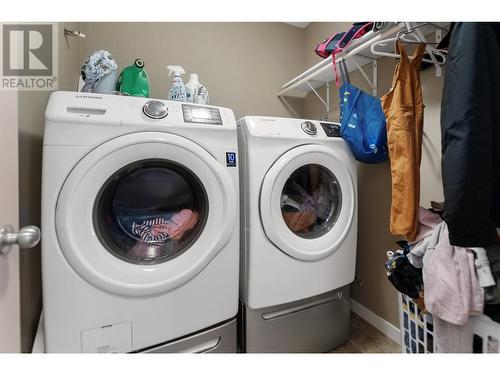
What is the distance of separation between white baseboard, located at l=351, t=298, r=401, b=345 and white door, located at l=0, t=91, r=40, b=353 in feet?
4.76

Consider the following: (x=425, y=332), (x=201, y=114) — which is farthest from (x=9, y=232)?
(x=425, y=332)

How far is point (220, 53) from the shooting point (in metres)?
1.63

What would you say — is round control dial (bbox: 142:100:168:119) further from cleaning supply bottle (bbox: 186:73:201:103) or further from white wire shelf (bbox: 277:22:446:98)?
white wire shelf (bbox: 277:22:446:98)

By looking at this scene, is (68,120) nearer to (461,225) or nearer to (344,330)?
(461,225)

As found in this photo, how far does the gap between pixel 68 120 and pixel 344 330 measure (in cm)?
141

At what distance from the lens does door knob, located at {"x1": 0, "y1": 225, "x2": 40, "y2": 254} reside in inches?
16.8

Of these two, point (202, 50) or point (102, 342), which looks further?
point (202, 50)

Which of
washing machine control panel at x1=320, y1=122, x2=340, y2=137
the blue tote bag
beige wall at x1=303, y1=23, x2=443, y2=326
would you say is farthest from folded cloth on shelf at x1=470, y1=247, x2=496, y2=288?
washing machine control panel at x1=320, y1=122, x2=340, y2=137

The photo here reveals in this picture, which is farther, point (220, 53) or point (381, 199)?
point (220, 53)

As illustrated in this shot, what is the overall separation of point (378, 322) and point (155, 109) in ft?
4.89

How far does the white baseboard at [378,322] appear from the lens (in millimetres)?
1153

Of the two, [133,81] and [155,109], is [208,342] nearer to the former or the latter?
[155,109]
